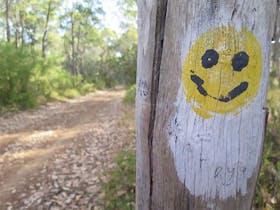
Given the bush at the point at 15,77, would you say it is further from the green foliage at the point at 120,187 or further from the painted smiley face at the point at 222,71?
the painted smiley face at the point at 222,71

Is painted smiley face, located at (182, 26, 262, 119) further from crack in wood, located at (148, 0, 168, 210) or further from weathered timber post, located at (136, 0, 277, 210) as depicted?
crack in wood, located at (148, 0, 168, 210)

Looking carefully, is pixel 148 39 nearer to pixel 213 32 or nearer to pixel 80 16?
pixel 213 32

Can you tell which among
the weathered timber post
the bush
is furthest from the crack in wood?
the bush

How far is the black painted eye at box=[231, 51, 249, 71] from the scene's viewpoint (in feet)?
2.94

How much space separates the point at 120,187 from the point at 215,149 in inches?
87.7

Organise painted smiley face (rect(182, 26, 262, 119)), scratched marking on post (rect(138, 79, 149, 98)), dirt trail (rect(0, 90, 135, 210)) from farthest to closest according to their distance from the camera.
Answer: dirt trail (rect(0, 90, 135, 210)) → scratched marking on post (rect(138, 79, 149, 98)) → painted smiley face (rect(182, 26, 262, 119))

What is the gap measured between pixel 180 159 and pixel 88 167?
3.18 meters

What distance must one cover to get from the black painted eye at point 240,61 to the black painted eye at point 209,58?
0.19ft

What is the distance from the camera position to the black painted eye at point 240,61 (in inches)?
35.3

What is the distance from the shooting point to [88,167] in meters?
3.96

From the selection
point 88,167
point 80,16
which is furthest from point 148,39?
point 80,16

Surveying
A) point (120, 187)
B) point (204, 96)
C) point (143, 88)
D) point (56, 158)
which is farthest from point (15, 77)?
point (204, 96)

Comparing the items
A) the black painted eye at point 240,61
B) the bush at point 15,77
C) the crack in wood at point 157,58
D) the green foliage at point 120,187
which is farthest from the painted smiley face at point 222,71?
the bush at point 15,77

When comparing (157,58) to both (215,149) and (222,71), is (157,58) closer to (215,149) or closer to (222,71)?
(222,71)
